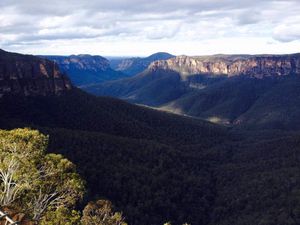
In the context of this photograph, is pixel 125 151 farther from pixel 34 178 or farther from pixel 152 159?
pixel 34 178

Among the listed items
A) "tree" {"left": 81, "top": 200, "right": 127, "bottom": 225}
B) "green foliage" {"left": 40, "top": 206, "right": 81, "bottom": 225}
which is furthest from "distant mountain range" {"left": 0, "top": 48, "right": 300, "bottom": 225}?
"green foliage" {"left": 40, "top": 206, "right": 81, "bottom": 225}

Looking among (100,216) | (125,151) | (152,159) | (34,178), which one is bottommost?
(152,159)

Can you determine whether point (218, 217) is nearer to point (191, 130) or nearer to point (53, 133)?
point (53, 133)

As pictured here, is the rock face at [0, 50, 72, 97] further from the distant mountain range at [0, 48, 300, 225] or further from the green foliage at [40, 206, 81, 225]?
the green foliage at [40, 206, 81, 225]

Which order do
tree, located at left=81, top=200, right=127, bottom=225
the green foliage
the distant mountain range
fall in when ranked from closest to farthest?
the green foliage < tree, located at left=81, top=200, right=127, bottom=225 < the distant mountain range

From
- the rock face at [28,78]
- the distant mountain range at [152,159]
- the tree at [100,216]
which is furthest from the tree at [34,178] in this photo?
the rock face at [28,78]

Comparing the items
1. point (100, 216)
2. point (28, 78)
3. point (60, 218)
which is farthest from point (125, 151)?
point (60, 218)

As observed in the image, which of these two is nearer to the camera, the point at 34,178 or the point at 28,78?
the point at 34,178

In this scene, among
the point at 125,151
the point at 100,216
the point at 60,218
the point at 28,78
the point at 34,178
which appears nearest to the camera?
the point at 60,218

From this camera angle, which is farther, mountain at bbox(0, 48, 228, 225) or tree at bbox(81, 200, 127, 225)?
mountain at bbox(0, 48, 228, 225)
